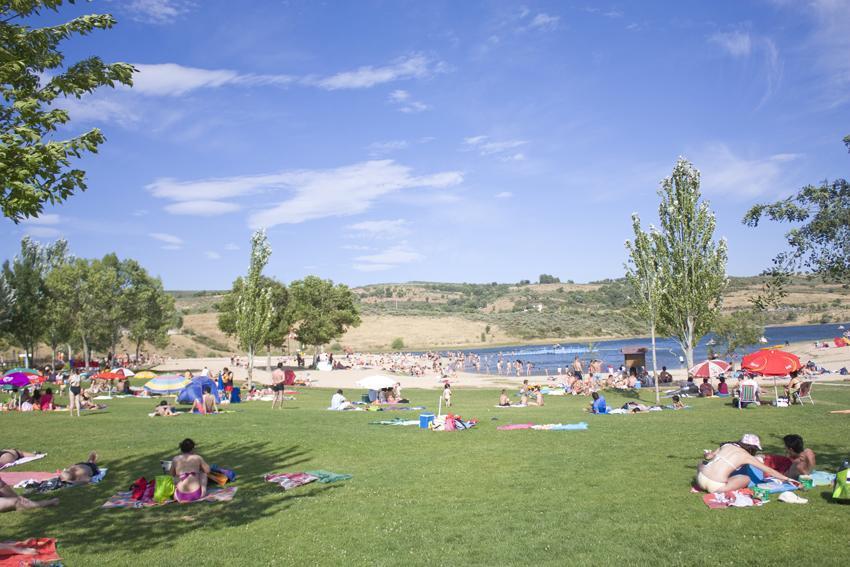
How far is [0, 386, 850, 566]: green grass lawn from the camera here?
7.46m

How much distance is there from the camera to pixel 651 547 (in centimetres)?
734

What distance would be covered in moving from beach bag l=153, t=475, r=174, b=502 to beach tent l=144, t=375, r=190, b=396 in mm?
16077

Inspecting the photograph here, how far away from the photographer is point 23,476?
12008mm

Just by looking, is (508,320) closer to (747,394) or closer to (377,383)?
(377,383)

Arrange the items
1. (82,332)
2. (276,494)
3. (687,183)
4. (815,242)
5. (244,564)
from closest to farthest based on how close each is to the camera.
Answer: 1. (244,564)
2. (815,242)
3. (276,494)
4. (687,183)
5. (82,332)

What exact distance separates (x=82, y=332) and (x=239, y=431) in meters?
31.6

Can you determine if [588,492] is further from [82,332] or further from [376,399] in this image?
[82,332]

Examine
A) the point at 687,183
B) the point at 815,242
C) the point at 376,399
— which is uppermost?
the point at 687,183

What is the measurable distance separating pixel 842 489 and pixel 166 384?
79.2ft

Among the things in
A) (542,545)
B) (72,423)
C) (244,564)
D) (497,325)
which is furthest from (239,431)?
(497,325)

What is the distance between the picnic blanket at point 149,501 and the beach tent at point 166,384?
51.0 feet

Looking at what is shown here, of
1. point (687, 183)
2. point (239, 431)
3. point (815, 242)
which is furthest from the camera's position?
point (687, 183)

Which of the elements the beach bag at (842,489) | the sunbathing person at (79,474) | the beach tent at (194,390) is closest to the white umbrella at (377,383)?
the beach tent at (194,390)

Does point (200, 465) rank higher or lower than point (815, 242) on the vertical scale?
lower
